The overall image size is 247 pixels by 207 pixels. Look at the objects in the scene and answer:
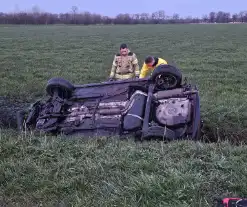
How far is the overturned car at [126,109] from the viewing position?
5762 millimetres

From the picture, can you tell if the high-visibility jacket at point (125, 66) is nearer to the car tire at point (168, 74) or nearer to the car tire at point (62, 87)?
the car tire at point (62, 87)

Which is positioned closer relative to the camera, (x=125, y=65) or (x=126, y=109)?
(x=126, y=109)

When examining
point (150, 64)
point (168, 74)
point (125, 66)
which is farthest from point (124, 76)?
point (168, 74)

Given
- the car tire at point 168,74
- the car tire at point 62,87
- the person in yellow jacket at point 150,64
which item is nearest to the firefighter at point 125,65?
the person in yellow jacket at point 150,64

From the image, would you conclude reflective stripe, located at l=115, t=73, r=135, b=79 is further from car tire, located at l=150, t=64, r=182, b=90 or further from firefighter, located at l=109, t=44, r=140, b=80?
car tire, located at l=150, t=64, r=182, b=90

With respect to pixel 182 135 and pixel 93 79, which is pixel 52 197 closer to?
pixel 182 135

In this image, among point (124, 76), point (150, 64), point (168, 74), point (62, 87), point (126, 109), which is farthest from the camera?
point (124, 76)

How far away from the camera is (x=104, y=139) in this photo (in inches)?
204

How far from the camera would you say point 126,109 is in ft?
19.8

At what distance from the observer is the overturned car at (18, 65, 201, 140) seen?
576 centimetres

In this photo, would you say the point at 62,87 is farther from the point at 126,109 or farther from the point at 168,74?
the point at 168,74

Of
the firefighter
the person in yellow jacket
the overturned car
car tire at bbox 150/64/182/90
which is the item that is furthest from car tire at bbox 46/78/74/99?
the firefighter

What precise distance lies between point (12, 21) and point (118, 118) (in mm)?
69303

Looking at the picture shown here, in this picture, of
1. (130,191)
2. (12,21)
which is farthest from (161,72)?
(12,21)
